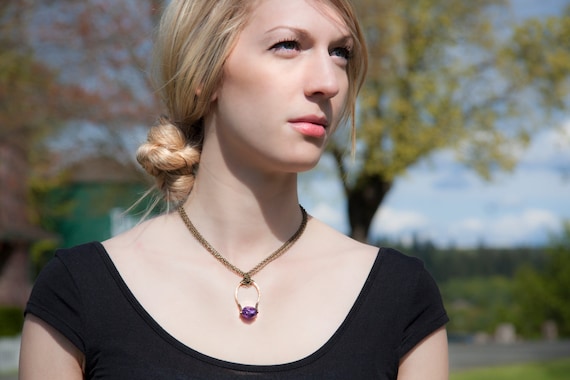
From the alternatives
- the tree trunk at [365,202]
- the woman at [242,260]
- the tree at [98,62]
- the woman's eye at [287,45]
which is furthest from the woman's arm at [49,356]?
the tree trunk at [365,202]

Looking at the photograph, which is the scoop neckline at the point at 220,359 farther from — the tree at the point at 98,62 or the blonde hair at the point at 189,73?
the tree at the point at 98,62

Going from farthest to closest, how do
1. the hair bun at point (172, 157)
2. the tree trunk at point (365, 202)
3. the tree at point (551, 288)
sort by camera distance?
the tree trunk at point (365, 202) → the tree at point (551, 288) → the hair bun at point (172, 157)

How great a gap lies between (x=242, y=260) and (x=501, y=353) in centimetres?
1644

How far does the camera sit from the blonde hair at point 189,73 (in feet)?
7.45

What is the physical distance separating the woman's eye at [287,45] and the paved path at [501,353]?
1302cm

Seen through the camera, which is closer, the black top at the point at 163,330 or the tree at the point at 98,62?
the black top at the point at 163,330

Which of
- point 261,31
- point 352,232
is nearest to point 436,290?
point 261,31

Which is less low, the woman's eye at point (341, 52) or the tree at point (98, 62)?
the tree at point (98, 62)

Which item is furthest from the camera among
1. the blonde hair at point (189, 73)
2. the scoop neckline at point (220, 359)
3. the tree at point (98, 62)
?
the tree at point (98, 62)

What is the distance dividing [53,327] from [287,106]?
2.73 ft

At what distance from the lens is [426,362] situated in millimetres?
2322

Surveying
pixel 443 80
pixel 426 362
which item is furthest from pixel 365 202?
pixel 426 362

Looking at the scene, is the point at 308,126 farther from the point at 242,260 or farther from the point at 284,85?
the point at 242,260

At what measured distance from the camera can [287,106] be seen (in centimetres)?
219
